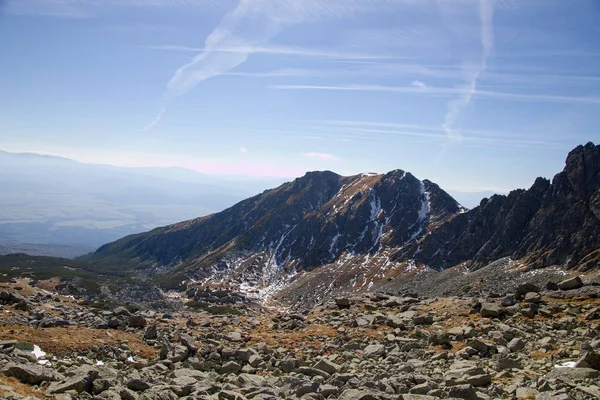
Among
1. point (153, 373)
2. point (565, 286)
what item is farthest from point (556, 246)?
point (153, 373)

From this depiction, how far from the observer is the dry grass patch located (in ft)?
98.4

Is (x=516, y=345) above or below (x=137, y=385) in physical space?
above

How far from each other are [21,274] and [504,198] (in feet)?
541

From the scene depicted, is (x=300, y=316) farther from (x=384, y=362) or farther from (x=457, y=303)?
(x=384, y=362)

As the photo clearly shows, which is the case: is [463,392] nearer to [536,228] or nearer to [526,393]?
[526,393]

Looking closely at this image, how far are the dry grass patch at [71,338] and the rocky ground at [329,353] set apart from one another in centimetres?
10

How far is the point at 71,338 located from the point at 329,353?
66.6ft

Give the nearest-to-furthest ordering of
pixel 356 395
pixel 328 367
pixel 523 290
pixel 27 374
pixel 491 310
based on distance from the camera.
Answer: pixel 356 395 < pixel 27 374 < pixel 328 367 < pixel 491 310 < pixel 523 290

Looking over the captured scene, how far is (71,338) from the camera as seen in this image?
106ft

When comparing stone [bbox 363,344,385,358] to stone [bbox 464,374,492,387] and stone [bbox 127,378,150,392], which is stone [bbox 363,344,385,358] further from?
stone [bbox 127,378,150,392]

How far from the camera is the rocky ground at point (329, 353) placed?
62.9ft

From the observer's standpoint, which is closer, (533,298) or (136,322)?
(533,298)

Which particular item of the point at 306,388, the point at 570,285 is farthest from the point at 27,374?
the point at 570,285

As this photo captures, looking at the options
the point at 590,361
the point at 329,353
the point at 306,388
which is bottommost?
the point at 329,353
